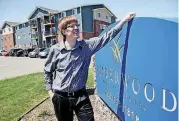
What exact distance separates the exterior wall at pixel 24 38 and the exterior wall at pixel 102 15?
65.9 feet

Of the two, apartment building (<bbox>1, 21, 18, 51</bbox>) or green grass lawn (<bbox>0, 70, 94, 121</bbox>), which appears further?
apartment building (<bbox>1, 21, 18, 51</bbox>)

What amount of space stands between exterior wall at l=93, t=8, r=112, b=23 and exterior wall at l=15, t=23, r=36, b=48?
20084mm

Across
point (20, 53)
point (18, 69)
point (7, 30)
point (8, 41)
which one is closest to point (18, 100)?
point (18, 69)

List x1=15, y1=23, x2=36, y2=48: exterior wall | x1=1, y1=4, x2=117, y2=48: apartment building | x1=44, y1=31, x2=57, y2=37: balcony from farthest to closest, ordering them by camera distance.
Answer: x1=15, y1=23, x2=36, y2=48: exterior wall → x1=44, y1=31, x2=57, y2=37: balcony → x1=1, y1=4, x2=117, y2=48: apartment building

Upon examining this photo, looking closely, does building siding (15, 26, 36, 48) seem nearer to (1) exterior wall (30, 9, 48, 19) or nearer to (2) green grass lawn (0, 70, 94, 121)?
(1) exterior wall (30, 9, 48, 19)

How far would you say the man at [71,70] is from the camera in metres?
3.33

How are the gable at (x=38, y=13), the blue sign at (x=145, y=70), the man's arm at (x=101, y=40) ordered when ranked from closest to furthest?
the blue sign at (x=145, y=70)
the man's arm at (x=101, y=40)
the gable at (x=38, y=13)

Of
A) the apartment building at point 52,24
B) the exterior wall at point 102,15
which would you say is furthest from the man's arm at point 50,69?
the exterior wall at point 102,15

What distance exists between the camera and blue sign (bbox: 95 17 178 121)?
240 cm

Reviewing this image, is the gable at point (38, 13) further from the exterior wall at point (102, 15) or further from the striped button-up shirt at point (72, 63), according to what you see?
the striped button-up shirt at point (72, 63)

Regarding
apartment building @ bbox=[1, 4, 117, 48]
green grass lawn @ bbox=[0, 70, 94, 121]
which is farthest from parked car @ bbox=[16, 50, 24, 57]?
green grass lawn @ bbox=[0, 70, 94, 121]

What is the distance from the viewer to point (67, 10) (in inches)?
1930

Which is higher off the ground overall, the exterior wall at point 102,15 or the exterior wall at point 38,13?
the exterior wall at point 38,13

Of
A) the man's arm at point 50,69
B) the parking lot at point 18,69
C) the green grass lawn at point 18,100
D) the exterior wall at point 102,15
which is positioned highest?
the exterior wall at point 102,15
